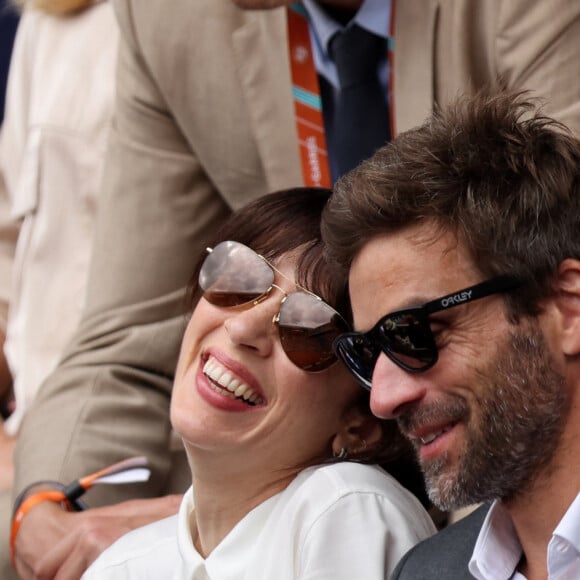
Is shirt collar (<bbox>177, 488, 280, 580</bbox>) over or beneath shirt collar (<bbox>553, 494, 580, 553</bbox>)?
beneath

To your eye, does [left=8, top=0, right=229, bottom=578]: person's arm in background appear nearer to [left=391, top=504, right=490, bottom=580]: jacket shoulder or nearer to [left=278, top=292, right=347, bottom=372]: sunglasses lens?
[left=278, top=292, right=347, bottom=372]: sunglasses lens

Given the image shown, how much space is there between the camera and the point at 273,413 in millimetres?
2113

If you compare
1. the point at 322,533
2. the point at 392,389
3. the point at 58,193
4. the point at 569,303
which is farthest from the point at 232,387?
the point at 58,193

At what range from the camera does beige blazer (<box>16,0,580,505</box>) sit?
280cm

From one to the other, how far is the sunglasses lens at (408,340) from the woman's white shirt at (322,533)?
31cm

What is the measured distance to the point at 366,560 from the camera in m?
1.92

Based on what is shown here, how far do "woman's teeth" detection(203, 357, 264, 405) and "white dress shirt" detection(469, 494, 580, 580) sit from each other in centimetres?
43

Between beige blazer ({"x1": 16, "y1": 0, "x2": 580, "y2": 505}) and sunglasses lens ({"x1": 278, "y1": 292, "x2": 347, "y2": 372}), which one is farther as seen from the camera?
beige blazer ({"x1": 16, "y1": 0, "x2": 580, "y2": 505})

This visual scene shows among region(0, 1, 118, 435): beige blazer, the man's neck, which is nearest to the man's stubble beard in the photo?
the man's neck

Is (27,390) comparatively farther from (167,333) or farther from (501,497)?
(501,497)

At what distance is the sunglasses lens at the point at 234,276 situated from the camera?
7.06 ft

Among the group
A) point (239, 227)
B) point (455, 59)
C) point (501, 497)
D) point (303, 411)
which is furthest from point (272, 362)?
point (455, 59)

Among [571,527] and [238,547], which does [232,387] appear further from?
[571,527]

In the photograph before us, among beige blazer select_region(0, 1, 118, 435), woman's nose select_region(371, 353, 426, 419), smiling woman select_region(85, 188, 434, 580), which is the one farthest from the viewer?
beige blazer select_region(0, 1, 118, 435)
